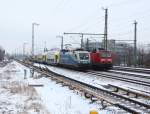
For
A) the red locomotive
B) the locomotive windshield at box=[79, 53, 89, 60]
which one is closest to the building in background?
the red locomotive

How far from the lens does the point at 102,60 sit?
4209 centimetres

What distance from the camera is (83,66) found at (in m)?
42.1

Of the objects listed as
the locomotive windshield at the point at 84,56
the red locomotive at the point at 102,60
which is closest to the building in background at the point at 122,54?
the red locomotive at the point at 102,60

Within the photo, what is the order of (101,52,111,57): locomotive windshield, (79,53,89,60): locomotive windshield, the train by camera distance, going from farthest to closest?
(101,52,111,57): locomotive windshield < (79,53,89,60): locomotive windshield < the train

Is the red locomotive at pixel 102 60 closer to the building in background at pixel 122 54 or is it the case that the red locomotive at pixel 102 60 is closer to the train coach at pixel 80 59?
the train coach at pixel 80 59

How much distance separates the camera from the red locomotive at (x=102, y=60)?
42.2 meters

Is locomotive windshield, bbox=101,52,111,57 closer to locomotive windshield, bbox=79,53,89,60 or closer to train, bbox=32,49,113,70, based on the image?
train, bbox=32,49,113,70

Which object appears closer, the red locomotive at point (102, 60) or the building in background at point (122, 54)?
the red locomotive at point (102, 60)

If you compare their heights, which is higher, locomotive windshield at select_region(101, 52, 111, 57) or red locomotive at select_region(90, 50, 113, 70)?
locomotive windshield at select_region(101, 52, 111, 57)

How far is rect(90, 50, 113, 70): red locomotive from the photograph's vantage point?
42.2m

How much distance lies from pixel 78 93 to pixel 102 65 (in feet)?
81.2

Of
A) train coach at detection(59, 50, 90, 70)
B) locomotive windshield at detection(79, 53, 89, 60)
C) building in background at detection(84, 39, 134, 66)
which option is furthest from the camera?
building in background at detection(84, 39, 134, 66)

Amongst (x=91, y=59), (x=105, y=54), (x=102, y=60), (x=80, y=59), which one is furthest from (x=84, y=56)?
(x=105, y=54)

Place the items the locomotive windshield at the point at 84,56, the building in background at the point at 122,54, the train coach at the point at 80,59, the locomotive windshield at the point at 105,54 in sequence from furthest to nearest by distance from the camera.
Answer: the building in background at the point at 122,54 < the locomotive windshield at the point at 105,54 < the locomotive windshield at the point at 84,56 < the train coach at the point at 80,59
